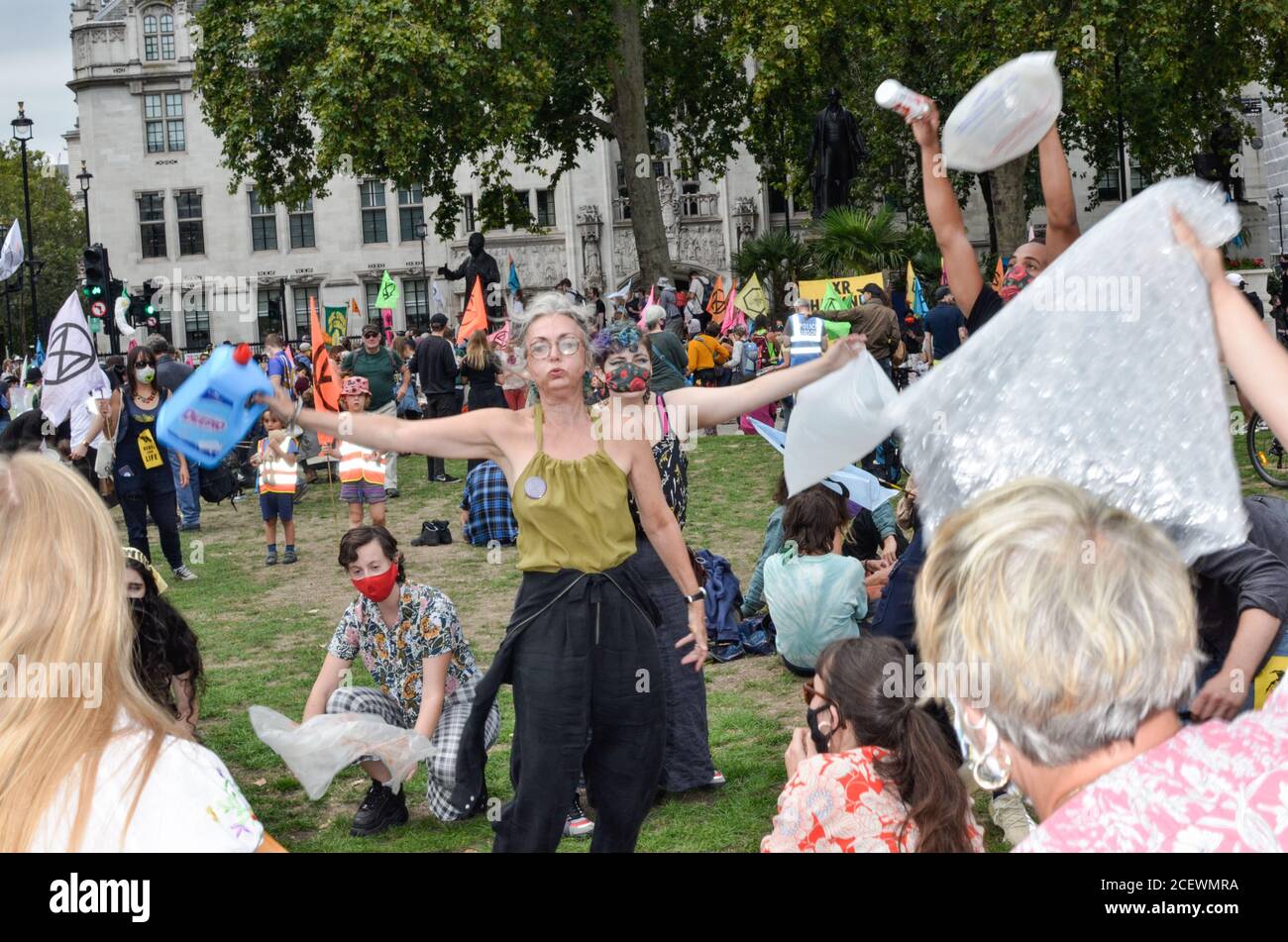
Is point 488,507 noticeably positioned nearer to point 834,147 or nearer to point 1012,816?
point 1012,816

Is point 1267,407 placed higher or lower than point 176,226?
lower

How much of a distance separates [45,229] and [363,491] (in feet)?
189

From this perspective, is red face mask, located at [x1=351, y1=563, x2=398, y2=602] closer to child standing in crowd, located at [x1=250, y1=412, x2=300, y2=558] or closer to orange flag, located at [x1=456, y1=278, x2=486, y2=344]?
child standing in crowd, located at [x1=250, y1=412, x2=300, y2=558]

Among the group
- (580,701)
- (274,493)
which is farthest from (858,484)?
(274,493)

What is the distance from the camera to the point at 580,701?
388 cm

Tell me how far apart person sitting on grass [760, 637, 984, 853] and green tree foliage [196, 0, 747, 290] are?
840 inches

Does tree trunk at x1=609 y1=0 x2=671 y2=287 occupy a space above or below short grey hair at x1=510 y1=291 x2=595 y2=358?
above

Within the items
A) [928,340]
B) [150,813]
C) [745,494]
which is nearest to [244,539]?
[745,494]

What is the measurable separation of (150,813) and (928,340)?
593 inches

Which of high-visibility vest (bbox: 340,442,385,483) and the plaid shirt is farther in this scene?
high-visibility vest (bbox: 340,442,385,483)

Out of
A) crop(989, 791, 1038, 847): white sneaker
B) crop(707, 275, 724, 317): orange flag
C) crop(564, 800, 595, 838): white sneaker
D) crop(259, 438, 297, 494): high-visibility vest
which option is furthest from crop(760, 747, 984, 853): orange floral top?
crop(707, 275, 724, 317): orange flag

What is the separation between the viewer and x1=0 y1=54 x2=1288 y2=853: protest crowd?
1.67 metres

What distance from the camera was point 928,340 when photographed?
16.3m
